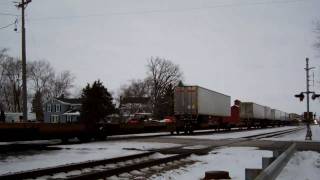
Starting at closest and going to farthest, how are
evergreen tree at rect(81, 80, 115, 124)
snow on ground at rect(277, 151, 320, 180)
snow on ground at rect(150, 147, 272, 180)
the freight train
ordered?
snow on ground at rect(277, 151, 320, 180) → snow on ground at rect(150, 147, 272, 180) → the freight train → evergreen tree at rect(81, 80, 115, 124)

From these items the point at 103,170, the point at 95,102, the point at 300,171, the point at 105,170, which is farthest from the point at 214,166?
the point at 95,102

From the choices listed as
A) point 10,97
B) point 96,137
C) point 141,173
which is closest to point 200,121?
point 96,137

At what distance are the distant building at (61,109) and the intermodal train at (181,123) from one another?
55.0 m

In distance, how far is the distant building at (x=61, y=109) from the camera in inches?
4469

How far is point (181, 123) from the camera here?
136 feet

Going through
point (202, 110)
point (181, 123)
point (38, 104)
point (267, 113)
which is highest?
point (38, 104)

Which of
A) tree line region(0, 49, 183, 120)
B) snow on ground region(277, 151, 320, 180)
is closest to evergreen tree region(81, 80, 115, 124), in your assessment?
tree line region(0, 49, 183, 120)

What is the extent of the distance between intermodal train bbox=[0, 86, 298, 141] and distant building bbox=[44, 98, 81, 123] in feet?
180

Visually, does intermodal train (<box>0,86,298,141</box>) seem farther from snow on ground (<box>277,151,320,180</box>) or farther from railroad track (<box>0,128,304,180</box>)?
snow on ground (<box>277,151,320,180</box>)

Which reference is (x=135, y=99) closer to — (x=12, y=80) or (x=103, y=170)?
(x=12, y=80)

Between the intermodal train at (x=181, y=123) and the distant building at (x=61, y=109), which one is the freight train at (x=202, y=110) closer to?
the intermodal train at (x=181, y=123)

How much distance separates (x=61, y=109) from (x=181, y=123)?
257ft

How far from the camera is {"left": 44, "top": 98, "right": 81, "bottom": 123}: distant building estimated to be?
11350 cm

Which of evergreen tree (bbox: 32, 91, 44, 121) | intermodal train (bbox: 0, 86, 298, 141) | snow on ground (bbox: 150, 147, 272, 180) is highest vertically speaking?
evergreen tree (bbox: 32, 91, 44, 121)
